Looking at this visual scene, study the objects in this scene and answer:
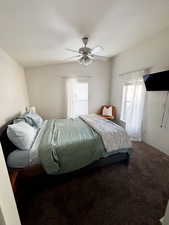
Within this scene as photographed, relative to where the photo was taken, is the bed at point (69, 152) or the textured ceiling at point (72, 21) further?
the bed at point (69, 152)

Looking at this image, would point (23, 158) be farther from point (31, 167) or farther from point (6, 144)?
point (6, 144)

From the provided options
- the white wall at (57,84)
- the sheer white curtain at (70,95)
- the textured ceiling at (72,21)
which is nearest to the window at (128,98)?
the white wall at (57,84)

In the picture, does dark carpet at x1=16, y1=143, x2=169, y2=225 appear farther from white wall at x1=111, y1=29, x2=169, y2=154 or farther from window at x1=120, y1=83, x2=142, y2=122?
window at x1=120, y1=83, x2=142, y2=122

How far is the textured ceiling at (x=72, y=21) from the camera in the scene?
51.3 inches

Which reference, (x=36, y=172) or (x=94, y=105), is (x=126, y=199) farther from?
(x=94, y=105)

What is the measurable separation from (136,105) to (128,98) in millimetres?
469

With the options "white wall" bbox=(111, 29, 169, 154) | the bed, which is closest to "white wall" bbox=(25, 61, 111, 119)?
"white wall" bbox=(111, 29, 169, 154)

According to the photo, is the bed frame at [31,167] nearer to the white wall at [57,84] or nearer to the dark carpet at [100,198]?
the dark carpet at [100,198]

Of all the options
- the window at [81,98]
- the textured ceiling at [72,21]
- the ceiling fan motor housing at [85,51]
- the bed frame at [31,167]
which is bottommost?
the bed frame at [31,167]

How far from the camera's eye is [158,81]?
2162 millimetres

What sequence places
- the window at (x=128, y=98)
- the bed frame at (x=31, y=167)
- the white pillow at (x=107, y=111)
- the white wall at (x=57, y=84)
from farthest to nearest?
the white pillow at (x=107, y=111) < the white wall at (x=57, y=84) < the window at (x=128, y=98) < the bed frame at (x=31, y=167)

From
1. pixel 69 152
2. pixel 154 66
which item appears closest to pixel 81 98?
pixel 154 66

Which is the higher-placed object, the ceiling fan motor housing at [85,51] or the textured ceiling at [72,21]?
the textured ceiling at [72,21]

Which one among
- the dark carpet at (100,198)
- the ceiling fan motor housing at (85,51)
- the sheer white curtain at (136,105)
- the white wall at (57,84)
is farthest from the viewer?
the white wall at (57,84)
